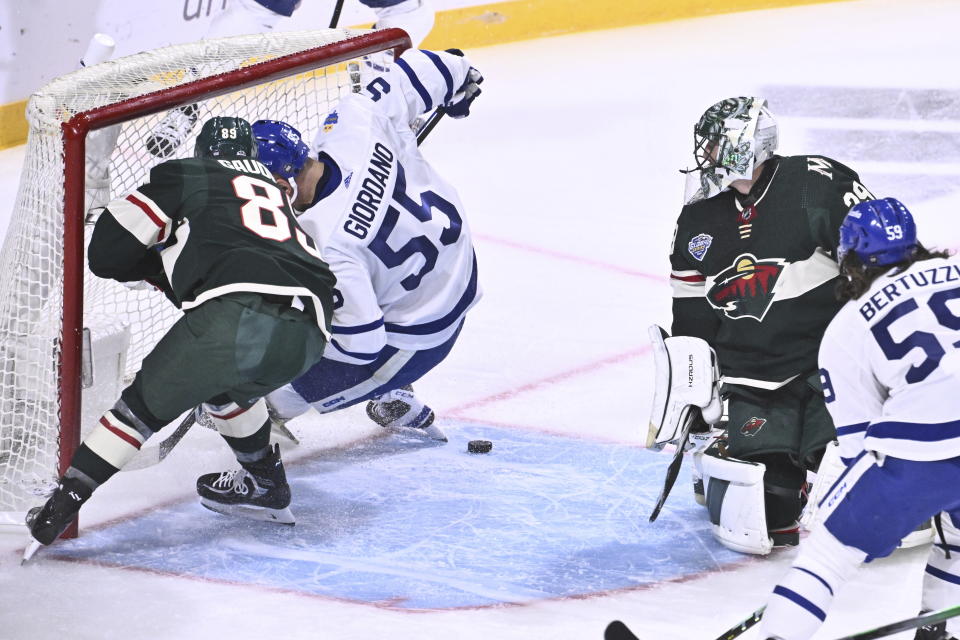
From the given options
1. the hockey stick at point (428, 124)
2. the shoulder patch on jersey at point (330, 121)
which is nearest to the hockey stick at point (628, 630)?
the shoulder patch on jersey at point (330, 121)

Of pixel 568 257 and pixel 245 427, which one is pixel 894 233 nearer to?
pixel 245 427

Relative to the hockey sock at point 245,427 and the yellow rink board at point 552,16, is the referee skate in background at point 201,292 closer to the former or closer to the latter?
the hockey sock at point 245,427

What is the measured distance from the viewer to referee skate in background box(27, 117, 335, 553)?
289cm

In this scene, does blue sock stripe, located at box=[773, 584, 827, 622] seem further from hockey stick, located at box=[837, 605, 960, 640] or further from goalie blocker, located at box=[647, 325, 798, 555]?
goalie blocker, located at box=[647, 325, 798, 555]

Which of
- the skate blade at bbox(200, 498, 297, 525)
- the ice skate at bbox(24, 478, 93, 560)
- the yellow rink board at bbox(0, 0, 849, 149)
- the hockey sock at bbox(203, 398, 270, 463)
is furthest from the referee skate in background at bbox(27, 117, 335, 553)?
the yellow rink board at bbox(0, 0, 849, 149)

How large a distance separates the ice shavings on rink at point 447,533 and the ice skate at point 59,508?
0.19 metres

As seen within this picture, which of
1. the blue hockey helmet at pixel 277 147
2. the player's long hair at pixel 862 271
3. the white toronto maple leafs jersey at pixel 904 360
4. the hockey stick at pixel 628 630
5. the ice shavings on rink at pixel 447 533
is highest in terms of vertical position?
the blue hockey helmet at pixel 277 147

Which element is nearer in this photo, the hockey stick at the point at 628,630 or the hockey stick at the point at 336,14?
the hockey stick at the point at 628,630

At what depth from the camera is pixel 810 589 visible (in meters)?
2.38

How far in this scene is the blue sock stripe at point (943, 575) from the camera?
102 inches

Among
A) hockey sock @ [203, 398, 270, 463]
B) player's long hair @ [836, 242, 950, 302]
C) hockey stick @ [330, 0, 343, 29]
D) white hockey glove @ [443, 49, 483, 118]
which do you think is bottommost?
hockey sock @ [203, 398, 270, 463]

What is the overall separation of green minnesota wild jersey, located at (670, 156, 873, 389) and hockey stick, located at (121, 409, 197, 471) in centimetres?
127

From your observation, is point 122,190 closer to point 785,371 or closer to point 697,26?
point 785,371

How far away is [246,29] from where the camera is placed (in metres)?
5.65
